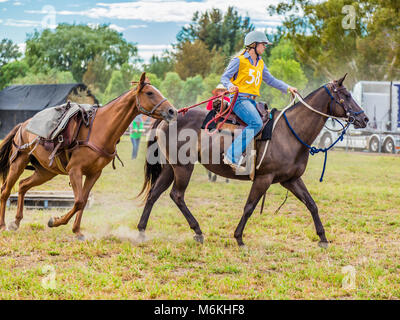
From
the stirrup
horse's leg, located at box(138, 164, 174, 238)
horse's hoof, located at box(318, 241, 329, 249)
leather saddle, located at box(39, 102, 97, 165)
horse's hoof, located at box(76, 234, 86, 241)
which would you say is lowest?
horse's hoof, located at box(318, 241, 329, 249)

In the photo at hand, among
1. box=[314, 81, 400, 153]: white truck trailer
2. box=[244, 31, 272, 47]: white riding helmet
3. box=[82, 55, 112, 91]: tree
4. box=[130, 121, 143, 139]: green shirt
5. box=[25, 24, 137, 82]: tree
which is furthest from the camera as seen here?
box=[25, 24, 137, 82]: tree

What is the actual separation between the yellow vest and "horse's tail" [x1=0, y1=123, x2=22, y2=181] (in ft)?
11.6

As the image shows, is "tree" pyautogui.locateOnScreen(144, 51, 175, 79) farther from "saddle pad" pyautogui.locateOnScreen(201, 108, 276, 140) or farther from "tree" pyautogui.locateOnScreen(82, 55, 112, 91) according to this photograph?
"saddle pad" pyautogui.locateOnScreen(201, 108, 276, 140)

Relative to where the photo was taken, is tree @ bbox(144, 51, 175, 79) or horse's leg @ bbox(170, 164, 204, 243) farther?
Answer: tree @ bbox(144, 51, 175, 79)

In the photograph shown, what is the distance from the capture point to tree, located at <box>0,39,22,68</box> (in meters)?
65.8

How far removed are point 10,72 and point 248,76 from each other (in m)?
61.7

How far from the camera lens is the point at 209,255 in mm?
5902

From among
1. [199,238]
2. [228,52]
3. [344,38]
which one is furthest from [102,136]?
[228,52]

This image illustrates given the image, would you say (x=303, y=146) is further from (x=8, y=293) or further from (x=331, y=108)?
(x=8, y=293)

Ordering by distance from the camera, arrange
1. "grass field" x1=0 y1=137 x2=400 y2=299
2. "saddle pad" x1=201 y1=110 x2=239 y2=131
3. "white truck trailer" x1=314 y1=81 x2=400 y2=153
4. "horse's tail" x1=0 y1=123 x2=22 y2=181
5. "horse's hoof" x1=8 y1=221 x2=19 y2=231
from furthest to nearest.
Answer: "white truck trailer" x1=314 y1=81 x2=400 y2=153
"horse's tail" x1=0 y1=123 x2=22 y2=181
"horse's hoof" x1=8 y1=221 x2=19 y2=231
"saddle pad" x1=201 y1=110 x2=239 y2=131
"grass field" x1=0 y1=137 x2=400 y2=299

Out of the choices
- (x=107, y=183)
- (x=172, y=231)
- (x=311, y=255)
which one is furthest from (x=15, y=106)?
(x=311, y=255)

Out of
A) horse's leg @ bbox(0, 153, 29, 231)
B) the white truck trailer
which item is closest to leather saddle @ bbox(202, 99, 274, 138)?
horse's leg @ bbox(0, 153, 29, 231)
